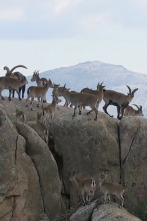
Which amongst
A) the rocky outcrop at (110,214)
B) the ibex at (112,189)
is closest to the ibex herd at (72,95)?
the ibex at (112,189)

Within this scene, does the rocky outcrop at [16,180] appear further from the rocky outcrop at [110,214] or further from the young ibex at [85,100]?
the young ibex at [85,100]

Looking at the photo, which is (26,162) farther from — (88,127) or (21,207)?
(88,127)

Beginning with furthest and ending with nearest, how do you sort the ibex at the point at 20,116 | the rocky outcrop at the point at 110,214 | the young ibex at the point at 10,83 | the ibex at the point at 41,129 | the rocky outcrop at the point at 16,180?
the young ibex at the point at 10,83 → the ibex at the point at 20,116 → the ibex at the point at 41,129 → the rocky outcrop at the point at 16,180 → the rocky outcrop at the point at 110,214

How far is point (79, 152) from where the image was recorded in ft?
86.5

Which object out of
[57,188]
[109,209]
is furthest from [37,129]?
[109,209]

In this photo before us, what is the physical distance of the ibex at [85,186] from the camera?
2375 centimetres

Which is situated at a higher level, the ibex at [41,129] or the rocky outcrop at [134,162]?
the ibex at [41,129]

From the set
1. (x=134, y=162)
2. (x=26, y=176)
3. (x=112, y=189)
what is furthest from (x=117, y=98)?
(x=26, y=176)

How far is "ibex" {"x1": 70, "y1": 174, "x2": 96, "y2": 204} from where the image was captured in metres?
23.8

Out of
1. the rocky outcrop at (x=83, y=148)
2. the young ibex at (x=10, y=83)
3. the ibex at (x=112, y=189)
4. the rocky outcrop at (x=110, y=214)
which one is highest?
the young ibex at (x=10, y=83)

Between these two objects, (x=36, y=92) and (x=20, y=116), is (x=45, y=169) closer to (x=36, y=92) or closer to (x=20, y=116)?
(x=20, y=116)

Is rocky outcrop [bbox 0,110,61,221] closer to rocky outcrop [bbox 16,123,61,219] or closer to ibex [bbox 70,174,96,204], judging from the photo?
rocky outcrop [bbox 16,123,61,219]

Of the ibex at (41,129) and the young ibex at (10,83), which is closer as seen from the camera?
the ibex at (41,129)

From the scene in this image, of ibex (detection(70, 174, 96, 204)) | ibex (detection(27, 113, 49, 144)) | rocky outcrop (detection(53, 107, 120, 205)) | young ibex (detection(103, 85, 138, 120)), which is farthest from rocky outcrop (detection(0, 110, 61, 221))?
young ibex (detection(103, 85, 138, 120))
